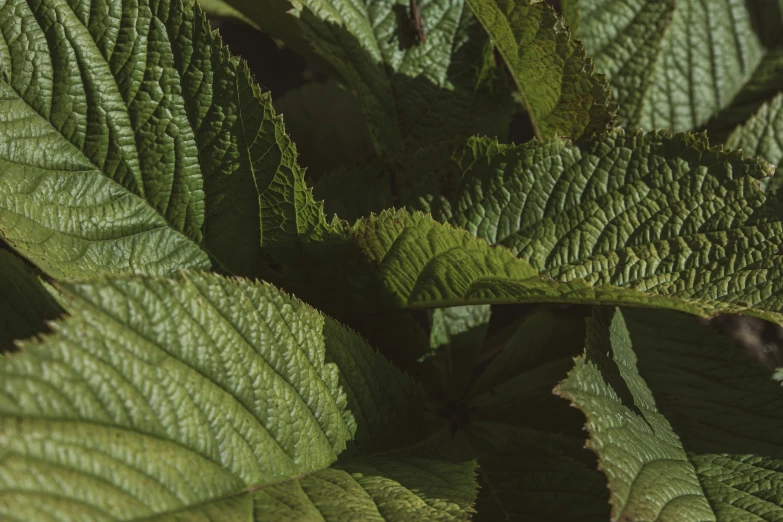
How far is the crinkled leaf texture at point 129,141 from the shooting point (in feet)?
2.77

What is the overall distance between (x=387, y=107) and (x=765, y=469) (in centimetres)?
73

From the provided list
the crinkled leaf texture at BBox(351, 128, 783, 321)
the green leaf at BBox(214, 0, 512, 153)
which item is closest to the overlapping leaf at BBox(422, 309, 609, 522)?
the crinkled leaf texture at BBox(351, 128, 783, 321)

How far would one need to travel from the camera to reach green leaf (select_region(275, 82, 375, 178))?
53.7 inches

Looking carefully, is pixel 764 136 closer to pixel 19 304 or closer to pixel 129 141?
pixel 129 141

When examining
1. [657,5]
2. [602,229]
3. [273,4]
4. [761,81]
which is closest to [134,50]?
[273,4]

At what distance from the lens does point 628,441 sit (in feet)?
2.69

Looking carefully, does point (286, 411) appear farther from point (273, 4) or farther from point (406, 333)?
point (273, 4)

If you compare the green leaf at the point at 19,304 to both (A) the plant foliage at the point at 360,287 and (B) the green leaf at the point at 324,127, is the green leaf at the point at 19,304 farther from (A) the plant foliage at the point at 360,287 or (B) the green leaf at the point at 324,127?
(B) the green leaf at the point at 324,127

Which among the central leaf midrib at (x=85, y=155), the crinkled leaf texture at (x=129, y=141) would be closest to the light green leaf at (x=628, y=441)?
the crinkled leaf texture at (x=129, y=141)

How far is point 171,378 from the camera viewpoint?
673 mm

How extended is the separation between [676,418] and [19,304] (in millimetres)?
813

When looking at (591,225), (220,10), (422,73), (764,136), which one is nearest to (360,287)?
(591,225)

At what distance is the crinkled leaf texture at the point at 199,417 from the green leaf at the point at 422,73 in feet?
1.51

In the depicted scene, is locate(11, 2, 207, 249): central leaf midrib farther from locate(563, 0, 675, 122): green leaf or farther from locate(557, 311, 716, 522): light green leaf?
locate(563, 0, 675, 122): green leaf
